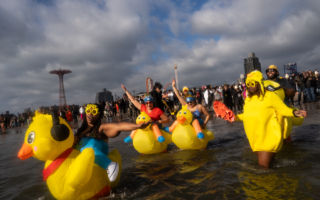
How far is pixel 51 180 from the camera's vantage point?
2834 millimetres

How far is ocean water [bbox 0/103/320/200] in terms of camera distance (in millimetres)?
3020

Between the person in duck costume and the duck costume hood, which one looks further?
the duck costume hood

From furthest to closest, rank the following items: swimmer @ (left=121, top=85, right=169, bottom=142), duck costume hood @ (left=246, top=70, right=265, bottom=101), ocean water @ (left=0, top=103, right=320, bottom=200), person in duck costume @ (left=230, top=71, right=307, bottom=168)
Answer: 1. swimmer @ (left=121, top=85, right=169, bottom=142)
2. duck costume hood @ (left=246, top=70, right=265, bottom=101)
3. person in duck costume @ (left=230, top=71, right=307, bottom=168)
4. ocean water @ (left=0, top=103, right=320, bottom=200)

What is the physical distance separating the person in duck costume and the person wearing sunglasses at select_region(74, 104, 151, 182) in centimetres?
175

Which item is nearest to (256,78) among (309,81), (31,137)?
(31,137)

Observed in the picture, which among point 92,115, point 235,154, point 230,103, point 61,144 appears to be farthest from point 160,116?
point 230,103

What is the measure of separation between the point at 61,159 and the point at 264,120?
3.01 metres

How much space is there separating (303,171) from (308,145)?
6.11ft

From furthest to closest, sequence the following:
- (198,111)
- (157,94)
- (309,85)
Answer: (309,85) → (157,94) → (198,111)

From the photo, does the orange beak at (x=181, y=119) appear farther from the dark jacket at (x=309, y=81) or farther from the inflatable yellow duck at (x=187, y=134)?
the dark jacket at (x=309, y=81)

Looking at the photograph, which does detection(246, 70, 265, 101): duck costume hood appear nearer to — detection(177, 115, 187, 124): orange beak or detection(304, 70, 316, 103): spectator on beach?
detection(177, 115, 187, 124): orange beak

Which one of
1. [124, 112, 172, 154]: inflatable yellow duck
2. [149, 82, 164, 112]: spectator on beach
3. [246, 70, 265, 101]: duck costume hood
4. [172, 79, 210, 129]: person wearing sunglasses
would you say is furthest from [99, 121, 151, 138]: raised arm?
[149, 82, 164, 112]: spectator on beach

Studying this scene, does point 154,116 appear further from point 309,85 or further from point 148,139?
point 309,85

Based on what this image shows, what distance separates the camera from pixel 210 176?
12.2ft
